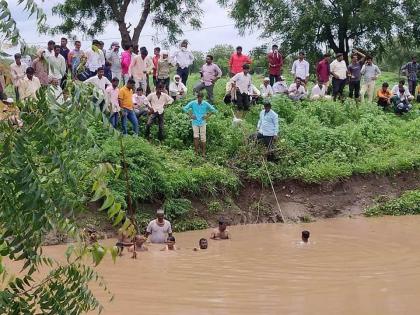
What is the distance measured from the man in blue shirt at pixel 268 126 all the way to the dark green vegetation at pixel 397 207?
307cm

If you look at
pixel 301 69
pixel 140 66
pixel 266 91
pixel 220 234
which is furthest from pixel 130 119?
pixel 301 69

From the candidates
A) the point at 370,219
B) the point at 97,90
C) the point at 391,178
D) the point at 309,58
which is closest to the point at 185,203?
the point at 370,219

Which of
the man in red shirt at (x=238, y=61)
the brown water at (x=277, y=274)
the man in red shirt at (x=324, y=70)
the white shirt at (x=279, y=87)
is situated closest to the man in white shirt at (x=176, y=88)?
the man in red shirt at (x=238, y=61)

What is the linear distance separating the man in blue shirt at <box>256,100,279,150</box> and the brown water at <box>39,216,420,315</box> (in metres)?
2.97

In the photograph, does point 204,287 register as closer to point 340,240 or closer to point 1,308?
point 340,240

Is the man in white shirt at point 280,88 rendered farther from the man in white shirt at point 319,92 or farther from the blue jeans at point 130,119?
the blue jeans at point 130,119

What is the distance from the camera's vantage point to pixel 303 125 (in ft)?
63.4

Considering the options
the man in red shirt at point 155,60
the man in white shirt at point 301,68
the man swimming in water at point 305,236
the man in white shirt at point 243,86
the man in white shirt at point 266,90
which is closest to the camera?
the man swimming in water at point 305,236

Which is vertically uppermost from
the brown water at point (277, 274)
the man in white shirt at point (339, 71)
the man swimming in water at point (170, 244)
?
the man in white shirt at point (339, 71)

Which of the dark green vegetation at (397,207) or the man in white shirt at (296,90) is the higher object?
the man in white shirt at (296,90)

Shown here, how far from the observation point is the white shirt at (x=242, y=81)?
62.7ft

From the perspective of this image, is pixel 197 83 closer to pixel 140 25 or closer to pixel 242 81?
pixel 242 81

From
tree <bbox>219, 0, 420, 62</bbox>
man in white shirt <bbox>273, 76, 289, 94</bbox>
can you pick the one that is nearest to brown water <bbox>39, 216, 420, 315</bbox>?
man in white shirt <bbox>273, 76, 289, 94</bbox>

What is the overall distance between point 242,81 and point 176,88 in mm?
1910
